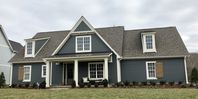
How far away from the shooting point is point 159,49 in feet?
73.8

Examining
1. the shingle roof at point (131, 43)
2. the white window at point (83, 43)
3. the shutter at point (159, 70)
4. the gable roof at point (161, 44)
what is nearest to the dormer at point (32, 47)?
the shingle roof at point (131, 43)

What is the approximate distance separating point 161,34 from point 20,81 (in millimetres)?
15714

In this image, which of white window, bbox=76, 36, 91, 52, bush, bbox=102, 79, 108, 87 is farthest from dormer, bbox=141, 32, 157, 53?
white window, bbox=76, 36, 91, 52

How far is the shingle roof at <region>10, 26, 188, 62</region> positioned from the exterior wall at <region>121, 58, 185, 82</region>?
67 cm

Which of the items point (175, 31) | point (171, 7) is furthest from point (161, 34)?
point (171, 7)

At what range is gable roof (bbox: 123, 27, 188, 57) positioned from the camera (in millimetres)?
21798

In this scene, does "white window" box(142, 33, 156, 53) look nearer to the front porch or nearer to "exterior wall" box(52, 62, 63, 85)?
the front porch

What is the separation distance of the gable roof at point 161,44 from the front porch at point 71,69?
9.24 feet

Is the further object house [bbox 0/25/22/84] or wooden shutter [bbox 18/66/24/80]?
house [bbox 0/25/22/84]

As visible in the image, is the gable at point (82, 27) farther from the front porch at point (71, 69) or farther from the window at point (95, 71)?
the window at point (95, 71)

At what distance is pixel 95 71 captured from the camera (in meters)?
22.8

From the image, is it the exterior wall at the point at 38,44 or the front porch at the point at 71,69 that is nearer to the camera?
the front porch at the point at 71,69

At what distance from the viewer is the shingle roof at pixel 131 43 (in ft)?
72.6

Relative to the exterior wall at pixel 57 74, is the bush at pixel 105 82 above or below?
below
